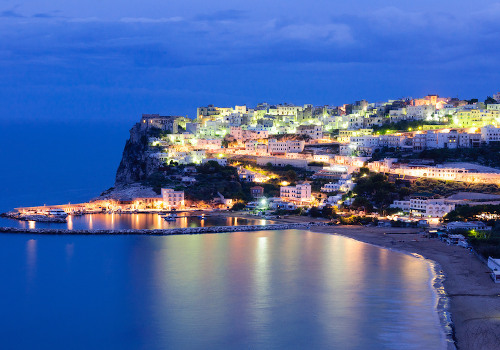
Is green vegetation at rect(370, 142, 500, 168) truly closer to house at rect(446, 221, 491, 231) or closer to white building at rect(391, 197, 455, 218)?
white building at rect(391, 197, 455, 218)

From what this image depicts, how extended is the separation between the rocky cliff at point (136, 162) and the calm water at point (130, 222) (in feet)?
19.6

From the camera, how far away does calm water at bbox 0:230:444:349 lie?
12508 mm

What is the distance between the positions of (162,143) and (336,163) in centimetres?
854

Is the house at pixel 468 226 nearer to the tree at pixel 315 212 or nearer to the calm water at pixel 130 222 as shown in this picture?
the tree at pixel 315 212

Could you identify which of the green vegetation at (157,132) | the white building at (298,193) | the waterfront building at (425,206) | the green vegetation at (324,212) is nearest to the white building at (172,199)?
the white building at (298,193)

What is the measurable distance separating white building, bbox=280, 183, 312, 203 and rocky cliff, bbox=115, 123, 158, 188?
21.7 feet

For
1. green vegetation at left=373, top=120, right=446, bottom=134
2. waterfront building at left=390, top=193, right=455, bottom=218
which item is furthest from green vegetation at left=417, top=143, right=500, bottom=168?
green vegetation at left=373, top=120, right=446, bottom=134

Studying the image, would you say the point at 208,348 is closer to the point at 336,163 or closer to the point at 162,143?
the point at 336,163

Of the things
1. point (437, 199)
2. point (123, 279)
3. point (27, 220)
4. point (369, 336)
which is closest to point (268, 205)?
point (437, 199)

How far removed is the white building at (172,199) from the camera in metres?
27.0

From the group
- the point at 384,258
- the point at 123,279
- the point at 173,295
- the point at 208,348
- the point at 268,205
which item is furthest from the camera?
the point at 268,205

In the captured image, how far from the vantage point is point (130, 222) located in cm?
2433

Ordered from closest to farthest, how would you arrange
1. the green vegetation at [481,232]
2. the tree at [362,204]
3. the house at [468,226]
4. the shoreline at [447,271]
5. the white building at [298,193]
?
the shoreline at [447,271] → the green vegetation at [481,232] → the house at [468,226] → the tree at [362,204] → the white building at [298,193]

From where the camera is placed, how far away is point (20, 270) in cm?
1767
